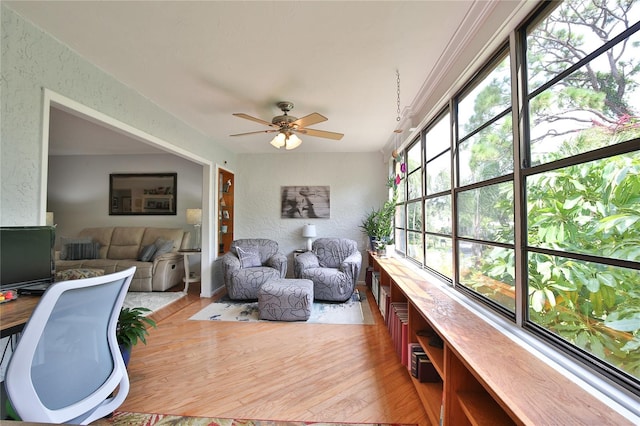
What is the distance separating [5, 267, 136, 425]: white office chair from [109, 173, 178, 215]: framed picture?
4377 millimetres

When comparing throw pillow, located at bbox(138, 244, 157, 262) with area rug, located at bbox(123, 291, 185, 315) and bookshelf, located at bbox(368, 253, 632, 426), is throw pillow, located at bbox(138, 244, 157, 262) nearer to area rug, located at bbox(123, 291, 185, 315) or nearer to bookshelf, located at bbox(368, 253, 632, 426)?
area rug, located at bbox(123, 291, 185, 315)

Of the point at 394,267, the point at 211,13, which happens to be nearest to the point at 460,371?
the point at 394,267

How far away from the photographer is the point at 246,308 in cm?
344

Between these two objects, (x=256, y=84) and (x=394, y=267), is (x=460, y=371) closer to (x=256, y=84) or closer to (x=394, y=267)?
(x=394, y=267)

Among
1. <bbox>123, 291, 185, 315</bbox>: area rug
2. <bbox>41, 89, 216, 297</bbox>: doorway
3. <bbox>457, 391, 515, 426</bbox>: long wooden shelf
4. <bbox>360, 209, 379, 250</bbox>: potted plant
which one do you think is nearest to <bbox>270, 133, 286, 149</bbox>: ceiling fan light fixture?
<bbox>41, 89, 216, 297</bbox>: doorway

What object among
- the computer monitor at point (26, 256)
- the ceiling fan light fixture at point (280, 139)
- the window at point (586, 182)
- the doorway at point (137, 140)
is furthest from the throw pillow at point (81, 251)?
the window at point (586, 182)

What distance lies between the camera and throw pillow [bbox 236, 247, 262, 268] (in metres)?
4.02

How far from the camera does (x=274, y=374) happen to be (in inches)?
78.4

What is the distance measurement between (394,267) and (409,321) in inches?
39.0

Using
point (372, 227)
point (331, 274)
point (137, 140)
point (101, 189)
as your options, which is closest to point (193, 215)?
point (137, 140)

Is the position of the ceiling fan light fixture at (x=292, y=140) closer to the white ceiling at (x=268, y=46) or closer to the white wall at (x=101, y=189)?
the white ceiling at (x=268, y=46)

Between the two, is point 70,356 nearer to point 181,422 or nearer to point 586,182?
point 181,422

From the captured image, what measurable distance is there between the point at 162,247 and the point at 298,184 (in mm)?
2687

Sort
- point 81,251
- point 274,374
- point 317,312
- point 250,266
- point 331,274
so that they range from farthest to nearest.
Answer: point 81,251
point 250,266
point 331,274
point 317,312
point 274,374
